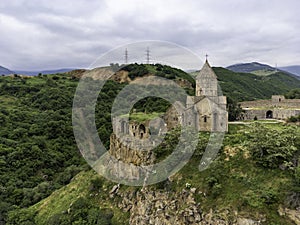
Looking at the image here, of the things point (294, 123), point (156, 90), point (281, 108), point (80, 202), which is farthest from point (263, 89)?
point (80, 202)

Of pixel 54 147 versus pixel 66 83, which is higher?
pixel 66 83

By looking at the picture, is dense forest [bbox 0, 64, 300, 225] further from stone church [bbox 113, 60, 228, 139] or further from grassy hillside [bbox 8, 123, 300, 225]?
stone church [bbox 113, 60, 228, 139]

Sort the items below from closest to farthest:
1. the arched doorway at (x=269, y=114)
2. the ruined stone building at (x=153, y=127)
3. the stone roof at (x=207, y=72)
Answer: the ruined stone building at (x=153, y=127) → the stone roof at (x=207, y=72) → the arched doorway at (x=269, y=114)

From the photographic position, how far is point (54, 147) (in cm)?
5075

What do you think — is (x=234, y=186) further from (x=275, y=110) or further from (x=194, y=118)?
(x=275, y=110)

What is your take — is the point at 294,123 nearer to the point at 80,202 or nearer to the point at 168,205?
the point at 168,205

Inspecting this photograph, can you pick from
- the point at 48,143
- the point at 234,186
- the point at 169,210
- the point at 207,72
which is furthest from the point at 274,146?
the point at 48,143

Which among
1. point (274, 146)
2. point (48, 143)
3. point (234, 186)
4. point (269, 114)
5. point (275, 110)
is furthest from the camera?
point (48, 143)

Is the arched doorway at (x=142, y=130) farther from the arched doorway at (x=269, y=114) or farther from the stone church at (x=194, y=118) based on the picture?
the arched doorway at (x=269, y=114)

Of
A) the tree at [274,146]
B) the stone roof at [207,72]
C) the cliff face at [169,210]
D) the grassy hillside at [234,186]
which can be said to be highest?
the stone roof at [207,72]

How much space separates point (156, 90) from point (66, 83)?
28708 mm

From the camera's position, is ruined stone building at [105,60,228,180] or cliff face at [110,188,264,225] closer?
cliff face at [110,188,264,225]

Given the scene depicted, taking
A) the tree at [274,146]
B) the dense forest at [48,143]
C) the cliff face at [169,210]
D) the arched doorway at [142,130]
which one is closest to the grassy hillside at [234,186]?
the tree at [274,146]

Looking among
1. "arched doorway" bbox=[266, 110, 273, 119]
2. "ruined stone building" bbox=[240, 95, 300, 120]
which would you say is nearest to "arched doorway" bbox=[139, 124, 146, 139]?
"ruined stone building" bbox=[240, 95, 300, 120]
